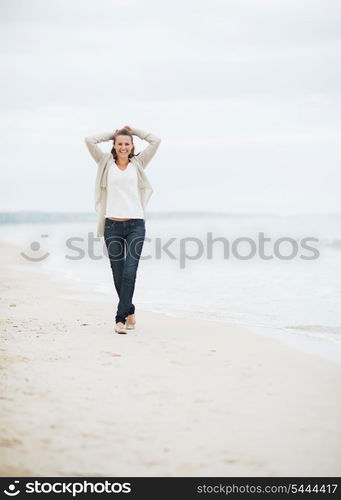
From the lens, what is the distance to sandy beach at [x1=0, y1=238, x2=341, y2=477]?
263 centimetres

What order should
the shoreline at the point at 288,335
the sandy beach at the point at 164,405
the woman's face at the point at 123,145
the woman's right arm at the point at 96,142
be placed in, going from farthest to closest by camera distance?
the woman's right arm at the point at 96,142, the woman's face at the point at 123,145, the shoreline at the point at 288,335, the sandy beach at the point at 164,405

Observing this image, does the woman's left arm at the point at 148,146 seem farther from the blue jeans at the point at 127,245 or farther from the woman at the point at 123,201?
the blue jeans at the point at 127,245

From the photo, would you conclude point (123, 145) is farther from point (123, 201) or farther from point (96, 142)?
point (123, 201)

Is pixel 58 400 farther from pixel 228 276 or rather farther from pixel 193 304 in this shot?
pixel 228 276

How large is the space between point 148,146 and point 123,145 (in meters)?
0.31

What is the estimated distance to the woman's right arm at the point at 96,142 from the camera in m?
5.59

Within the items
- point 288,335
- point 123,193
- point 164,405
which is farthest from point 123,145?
point 164,405

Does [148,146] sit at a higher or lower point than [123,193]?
higher

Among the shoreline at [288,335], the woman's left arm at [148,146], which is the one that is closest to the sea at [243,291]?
the shoreline at [288,335]

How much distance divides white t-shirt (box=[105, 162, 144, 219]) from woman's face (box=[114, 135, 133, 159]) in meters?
0.11

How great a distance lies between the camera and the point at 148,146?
18.7 feet

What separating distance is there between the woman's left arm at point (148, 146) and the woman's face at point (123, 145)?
17 cm

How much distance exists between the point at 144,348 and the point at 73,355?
64 cm
